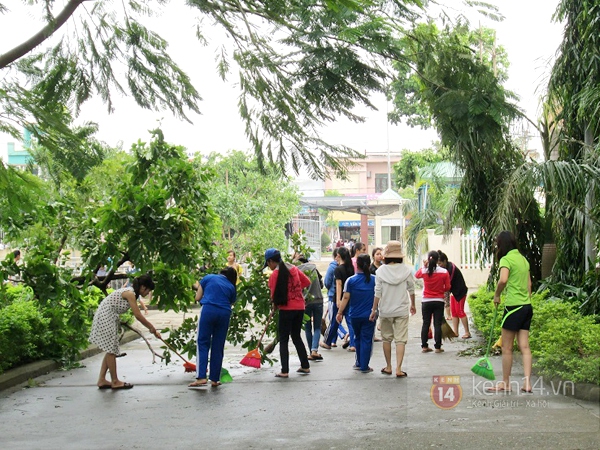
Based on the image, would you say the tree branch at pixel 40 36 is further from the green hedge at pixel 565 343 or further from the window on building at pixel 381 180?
the window on building at pixel 381 180

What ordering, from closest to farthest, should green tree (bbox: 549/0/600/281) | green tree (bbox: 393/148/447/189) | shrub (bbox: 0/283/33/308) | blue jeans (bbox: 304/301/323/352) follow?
green tree (bbox: 549/0/600/281), blue jeans (bbox: 304/301/323/352), shrub (bbox: 0/283/33/308), green tree (bbox: 393/148/447/189)

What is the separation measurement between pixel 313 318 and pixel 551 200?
4193mm

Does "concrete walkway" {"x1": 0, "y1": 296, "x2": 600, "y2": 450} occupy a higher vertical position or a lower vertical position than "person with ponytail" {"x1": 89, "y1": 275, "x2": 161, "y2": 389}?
lower

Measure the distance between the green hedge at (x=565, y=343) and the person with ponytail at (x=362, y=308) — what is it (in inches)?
83.0

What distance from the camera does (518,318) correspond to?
848 centimetres

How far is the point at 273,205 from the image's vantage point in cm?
3459

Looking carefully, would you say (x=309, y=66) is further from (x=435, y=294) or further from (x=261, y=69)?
Result: (x=435, y=294)

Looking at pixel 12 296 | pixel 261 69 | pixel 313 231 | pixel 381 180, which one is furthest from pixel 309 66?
pixel 381 180

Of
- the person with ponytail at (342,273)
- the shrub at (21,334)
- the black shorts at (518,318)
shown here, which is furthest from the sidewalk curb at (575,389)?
the shrub at (21,334)

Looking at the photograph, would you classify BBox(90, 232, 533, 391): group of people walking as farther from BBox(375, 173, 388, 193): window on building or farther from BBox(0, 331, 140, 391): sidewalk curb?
BBox(375, 173, 388, 193): window on building

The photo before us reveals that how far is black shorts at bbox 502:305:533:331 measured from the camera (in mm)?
8477

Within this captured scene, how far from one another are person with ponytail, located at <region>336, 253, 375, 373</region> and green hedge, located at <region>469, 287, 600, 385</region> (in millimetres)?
2108

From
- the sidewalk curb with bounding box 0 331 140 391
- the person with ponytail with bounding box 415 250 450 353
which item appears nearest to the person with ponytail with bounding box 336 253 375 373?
the person with ponytail with bounding box 415 250 450 353

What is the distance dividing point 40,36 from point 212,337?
4.19 metres
